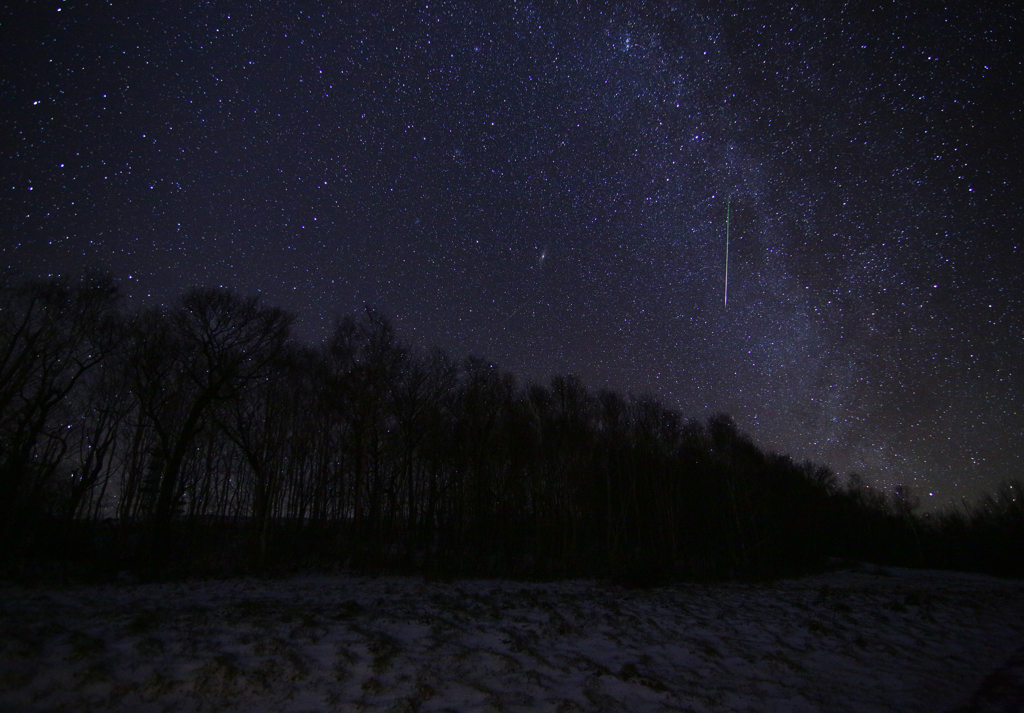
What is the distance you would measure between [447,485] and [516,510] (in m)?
5.14

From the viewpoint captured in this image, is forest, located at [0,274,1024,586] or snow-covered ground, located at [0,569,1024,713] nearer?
snow-covered ground, located at [0,569,1024,713]

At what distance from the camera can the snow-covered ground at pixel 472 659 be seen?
5.31 m

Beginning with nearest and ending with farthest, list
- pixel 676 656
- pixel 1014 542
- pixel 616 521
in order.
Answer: pixel 676 656
pixel 616 521
pixel 1014 542

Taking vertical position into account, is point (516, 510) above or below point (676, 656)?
above

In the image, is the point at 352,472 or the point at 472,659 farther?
the point at 352,472

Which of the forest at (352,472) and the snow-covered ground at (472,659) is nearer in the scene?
the snow-covered ground at (472,659)

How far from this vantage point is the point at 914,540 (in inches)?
2247

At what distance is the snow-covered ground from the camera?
5.31m

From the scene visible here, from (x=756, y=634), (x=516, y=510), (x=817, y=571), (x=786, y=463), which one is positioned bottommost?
(x=817, y=571)

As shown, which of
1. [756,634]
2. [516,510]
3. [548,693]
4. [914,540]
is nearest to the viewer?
[548,693]

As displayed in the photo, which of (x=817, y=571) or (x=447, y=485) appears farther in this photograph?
(x=817, y=571)

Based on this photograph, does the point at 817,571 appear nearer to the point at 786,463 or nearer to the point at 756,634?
the point at 786,463

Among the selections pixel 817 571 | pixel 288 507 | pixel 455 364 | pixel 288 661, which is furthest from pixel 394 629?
pixel 817 571

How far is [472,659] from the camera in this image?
6711mm
